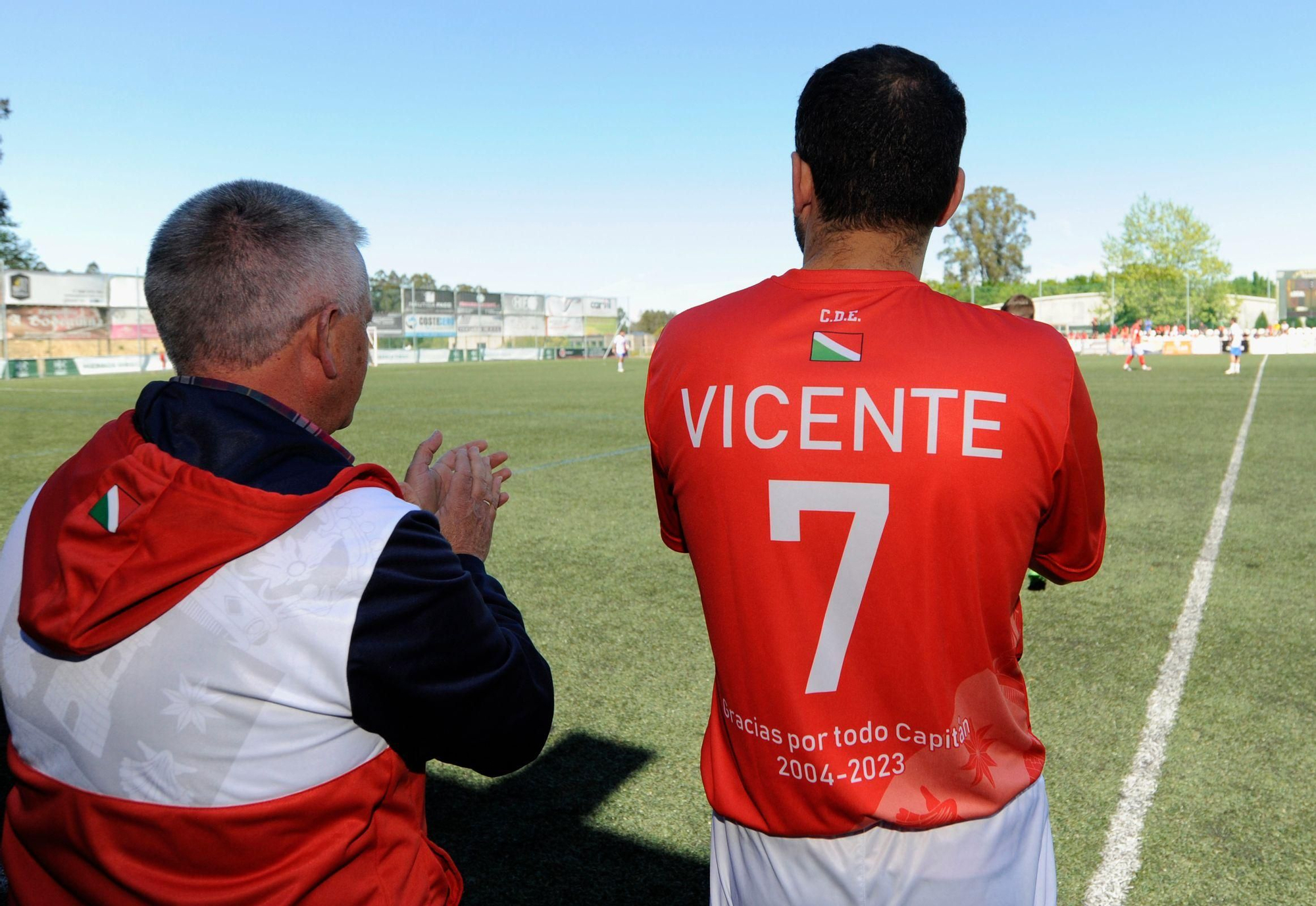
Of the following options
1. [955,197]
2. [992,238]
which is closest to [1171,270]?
[992,238]

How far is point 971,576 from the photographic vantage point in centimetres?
139

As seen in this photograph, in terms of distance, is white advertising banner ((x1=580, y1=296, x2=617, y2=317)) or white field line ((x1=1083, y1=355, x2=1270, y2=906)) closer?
white field line ((x1=1083, y1=355, x2=1270, y2=906))

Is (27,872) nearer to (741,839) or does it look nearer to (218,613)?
(218,613)

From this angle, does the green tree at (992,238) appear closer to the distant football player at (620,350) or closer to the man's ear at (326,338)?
the distant football player at (620,350)

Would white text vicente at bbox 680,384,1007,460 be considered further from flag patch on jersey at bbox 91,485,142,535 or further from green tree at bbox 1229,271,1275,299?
green tree at bbox 1229,271,1275,299

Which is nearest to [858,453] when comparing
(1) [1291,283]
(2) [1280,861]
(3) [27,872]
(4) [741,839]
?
(4) [741,839]

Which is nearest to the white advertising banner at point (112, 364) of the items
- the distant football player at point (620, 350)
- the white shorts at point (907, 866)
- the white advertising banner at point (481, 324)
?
the distant football player at point (620, 350)

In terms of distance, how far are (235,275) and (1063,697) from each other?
4213 millimetres

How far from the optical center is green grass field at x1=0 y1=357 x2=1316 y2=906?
3.17 meters

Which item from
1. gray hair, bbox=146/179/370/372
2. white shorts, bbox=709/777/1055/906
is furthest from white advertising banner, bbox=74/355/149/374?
white shorts, bbox=709/777/1055/906

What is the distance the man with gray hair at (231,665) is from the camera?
48.3 inches

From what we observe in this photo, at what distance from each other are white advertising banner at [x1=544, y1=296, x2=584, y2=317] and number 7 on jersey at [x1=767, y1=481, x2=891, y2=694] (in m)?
74.0

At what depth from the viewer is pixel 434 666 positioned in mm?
1281

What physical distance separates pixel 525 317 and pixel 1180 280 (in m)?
46.0
